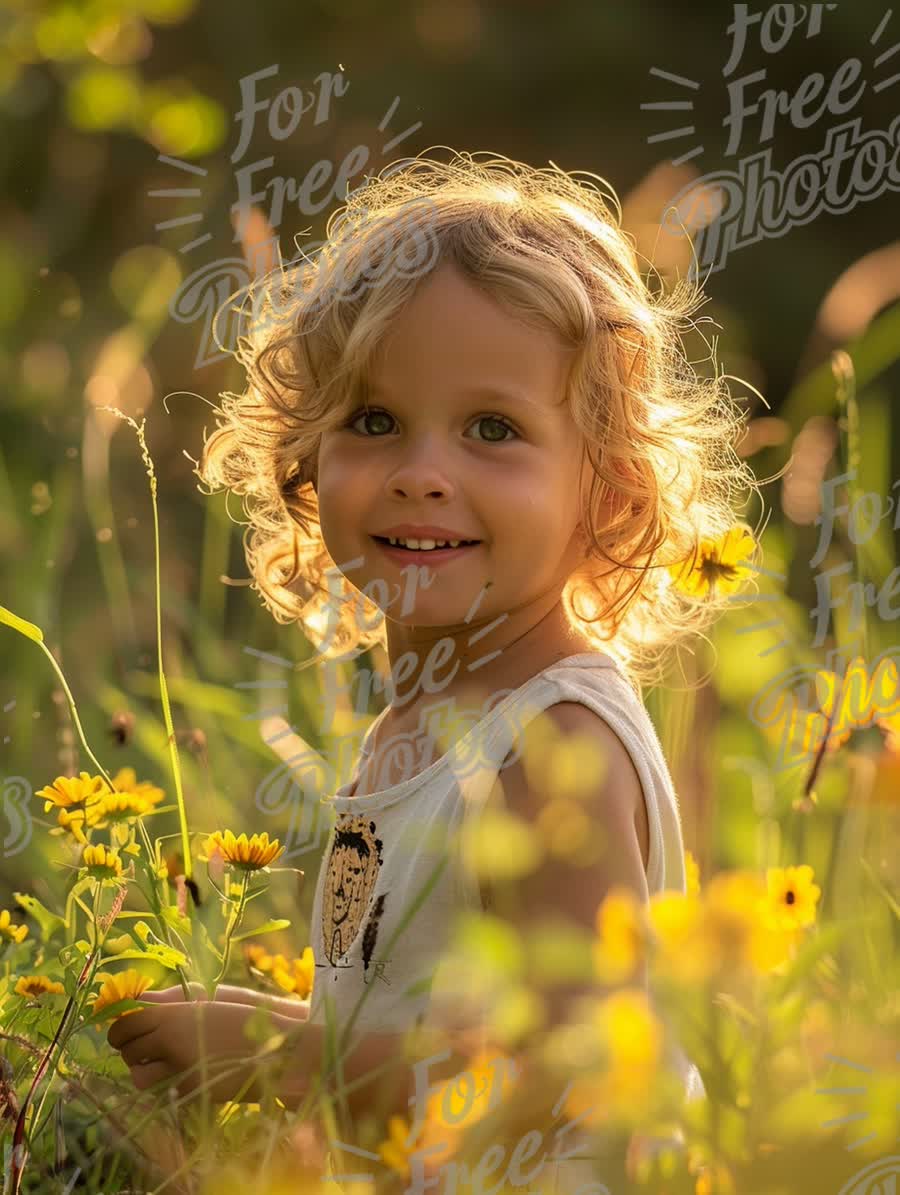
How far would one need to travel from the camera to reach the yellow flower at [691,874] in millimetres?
1413

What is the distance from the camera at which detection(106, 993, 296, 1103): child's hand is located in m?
1.12

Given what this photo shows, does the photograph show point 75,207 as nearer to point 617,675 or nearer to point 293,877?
point 293,877

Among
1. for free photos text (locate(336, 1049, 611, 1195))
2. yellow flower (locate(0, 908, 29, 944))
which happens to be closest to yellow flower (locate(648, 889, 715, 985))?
for free photos text (locate(336, 1049, 611, 1195))

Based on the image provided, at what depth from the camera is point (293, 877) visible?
1.92 metres

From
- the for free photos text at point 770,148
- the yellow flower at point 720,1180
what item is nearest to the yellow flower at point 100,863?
the yellow flower at point 720,1180

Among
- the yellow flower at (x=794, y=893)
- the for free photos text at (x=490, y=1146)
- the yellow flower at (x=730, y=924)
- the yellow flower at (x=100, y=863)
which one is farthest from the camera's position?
the yellow flower at (x=794, y=893)

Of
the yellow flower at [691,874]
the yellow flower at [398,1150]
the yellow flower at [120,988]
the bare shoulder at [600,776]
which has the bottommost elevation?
the yellow flower at [398,1150]

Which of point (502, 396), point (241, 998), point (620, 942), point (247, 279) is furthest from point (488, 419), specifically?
point (247, 279)

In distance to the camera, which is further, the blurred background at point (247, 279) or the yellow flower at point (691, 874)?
the blurred background at point (247, 279)

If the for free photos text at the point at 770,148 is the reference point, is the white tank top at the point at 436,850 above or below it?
below

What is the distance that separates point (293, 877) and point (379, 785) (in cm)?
56

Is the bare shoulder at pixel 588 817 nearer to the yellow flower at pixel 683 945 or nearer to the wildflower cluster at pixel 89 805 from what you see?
the wildflower cluster at pixel 89 805

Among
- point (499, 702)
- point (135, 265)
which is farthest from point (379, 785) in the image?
point (135, 265)

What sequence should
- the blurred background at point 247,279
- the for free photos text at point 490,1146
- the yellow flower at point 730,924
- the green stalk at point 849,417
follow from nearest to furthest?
1. the yellow flower at point 730,924
2. the for free photos text at point 490,1146
3. the green stalk at point 849,417
4. the blurred background at point 247,279
